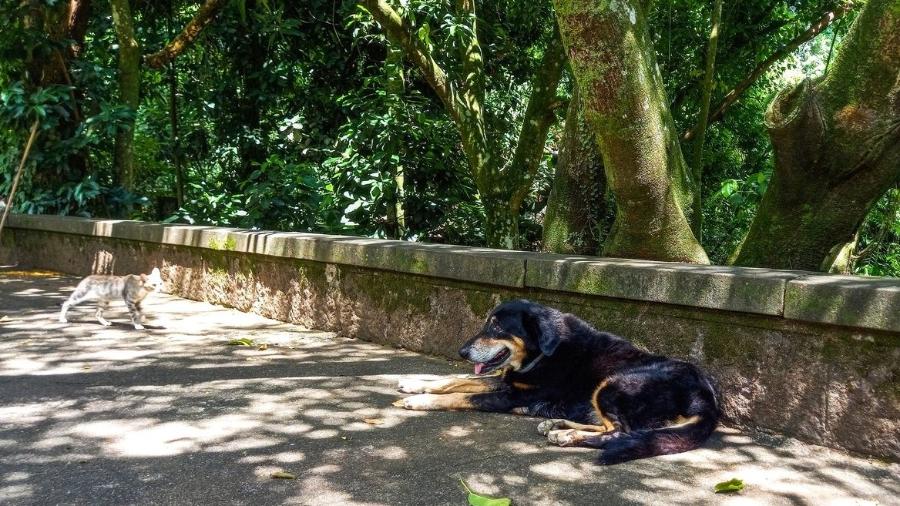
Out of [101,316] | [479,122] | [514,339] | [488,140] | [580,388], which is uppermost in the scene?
[479,122]

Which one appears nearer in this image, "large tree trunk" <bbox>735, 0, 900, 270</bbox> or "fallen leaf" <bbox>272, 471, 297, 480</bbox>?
"fallen leaf" <bbox>272, 471, 297, 480</bbox>

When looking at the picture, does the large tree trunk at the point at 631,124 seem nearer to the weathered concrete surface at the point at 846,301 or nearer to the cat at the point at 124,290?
the weathered concrete surface at the point at 846,301

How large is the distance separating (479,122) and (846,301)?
208 inches

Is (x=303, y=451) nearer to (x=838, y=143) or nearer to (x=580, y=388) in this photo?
(x=580, y=388)

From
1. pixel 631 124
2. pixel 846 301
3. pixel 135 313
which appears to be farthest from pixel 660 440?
pixel 135 313

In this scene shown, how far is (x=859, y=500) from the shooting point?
3371 mm

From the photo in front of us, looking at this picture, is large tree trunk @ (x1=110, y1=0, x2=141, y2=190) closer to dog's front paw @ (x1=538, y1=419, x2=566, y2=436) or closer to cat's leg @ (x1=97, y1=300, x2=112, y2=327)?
cat's leg @ (x1=97, y1=300, x2=112, y2=327)

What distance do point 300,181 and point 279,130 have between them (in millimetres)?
2536

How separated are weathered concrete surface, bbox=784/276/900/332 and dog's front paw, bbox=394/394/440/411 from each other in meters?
1.93

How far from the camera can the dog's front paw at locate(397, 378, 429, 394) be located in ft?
16.2

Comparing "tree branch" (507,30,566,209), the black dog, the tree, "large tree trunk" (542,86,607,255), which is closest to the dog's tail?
the black dog

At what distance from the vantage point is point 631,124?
5117mm

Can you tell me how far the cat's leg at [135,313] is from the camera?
6977 millimetres

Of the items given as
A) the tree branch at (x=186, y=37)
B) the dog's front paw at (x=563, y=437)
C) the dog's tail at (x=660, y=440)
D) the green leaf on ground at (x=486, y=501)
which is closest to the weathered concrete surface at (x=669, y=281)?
the dog's tail at (x=660, y=440)
